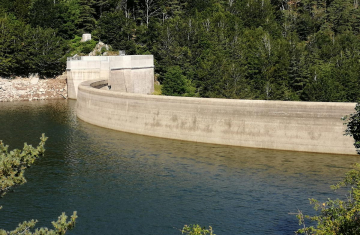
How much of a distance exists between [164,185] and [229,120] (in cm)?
1530

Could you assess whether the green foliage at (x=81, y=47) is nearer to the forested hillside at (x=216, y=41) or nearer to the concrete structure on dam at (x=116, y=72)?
the forested hillside at (x=216, y=41)

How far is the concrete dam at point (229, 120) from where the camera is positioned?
48.4m

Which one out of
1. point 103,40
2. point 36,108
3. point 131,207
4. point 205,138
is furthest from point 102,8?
point 131,207

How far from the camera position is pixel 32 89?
3563 inches

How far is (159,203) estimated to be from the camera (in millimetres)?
35031

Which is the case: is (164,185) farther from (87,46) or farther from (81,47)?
(81,47)

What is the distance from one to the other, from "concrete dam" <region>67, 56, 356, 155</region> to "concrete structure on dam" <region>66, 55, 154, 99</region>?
13670mm

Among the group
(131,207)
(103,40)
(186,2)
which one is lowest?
(131,207)

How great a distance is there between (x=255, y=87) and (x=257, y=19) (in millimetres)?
35808

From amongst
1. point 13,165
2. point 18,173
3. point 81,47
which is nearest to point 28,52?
point 81,47

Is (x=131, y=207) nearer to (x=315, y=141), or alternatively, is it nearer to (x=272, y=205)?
(x=272, y=205)

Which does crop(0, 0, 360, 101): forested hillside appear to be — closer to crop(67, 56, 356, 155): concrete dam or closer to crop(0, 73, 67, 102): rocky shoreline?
crop(0, 73, 67, 102): rocky shoreline

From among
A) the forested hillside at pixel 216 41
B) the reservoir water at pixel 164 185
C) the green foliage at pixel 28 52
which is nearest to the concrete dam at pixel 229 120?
the reservoir water at pixel 164 185

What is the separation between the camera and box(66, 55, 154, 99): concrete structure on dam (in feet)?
263
